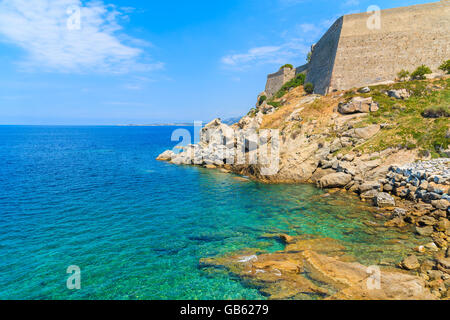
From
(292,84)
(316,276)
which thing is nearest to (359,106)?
(316,276)

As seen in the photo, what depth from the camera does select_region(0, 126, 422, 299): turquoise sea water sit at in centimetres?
916

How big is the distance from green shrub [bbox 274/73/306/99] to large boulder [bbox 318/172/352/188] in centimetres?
3353

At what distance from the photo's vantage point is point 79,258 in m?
10.9

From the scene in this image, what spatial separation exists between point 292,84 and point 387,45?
19.9m

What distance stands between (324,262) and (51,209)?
18.2 metres

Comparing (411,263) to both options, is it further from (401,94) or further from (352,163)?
(401,94)

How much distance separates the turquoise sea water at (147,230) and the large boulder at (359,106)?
462 inches

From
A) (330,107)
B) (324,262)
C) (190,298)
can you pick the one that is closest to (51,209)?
(190,298)

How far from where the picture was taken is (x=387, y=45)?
3319cm

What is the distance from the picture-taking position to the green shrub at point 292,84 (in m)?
50.8

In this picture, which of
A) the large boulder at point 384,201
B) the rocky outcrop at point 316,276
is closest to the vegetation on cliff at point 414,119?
the large boulder at point 384,201

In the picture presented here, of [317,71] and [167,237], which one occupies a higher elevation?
[317,71]

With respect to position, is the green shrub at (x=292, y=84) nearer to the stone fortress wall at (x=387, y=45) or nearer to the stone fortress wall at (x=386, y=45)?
the stone fortress wall at (x=386, y=45)
